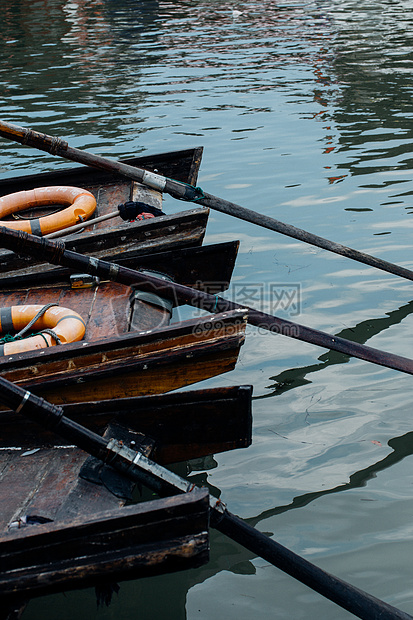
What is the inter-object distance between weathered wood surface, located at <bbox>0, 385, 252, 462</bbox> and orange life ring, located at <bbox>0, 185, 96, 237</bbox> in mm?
3105

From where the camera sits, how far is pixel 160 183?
5578 mm

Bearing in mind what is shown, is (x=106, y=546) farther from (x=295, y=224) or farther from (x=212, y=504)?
(x=295, y=224)

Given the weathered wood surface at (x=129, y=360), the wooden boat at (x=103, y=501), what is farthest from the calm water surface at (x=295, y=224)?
the weathered wood surface at (x=129, y=360)

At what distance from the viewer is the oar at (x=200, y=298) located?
13.3 feet

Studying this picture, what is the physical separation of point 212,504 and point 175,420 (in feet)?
2.38

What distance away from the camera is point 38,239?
400cm

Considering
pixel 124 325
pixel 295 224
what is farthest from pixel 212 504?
pixel 295 224

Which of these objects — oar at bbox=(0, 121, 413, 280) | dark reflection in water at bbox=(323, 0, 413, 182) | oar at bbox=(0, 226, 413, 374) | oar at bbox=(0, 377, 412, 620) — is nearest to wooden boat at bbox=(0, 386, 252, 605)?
oar at bbox=(0, 377, 412, 620)

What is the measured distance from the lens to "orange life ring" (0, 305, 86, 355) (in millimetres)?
4363

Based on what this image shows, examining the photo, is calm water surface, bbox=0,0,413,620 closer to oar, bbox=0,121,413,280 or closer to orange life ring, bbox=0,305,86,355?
oar, bbox=0,121,413,280

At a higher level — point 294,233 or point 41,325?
point 294,233

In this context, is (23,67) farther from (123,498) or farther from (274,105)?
(123,498)

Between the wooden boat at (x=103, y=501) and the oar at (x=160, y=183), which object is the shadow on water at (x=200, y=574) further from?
the oar at (x=160, y=183)

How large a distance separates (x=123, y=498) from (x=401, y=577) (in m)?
1.60
